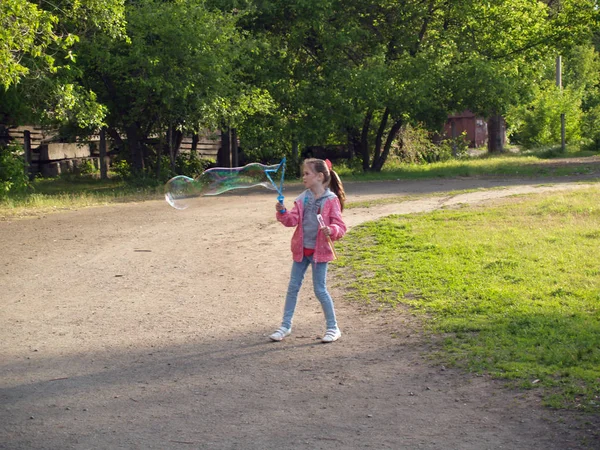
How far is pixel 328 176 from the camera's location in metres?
7.80

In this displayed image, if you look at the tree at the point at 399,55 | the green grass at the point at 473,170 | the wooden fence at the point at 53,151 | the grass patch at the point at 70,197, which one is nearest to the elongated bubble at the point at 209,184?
the grass patch at the point at 70,197

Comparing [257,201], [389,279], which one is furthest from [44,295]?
[257,201]

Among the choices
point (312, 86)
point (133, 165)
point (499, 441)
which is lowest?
point (499, 441)

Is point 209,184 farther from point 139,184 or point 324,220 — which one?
point 139,184

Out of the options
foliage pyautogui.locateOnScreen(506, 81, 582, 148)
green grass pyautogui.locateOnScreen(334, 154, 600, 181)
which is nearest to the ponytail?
green grass pyautogui.locateOnScreen(334, 154, 600, 181)

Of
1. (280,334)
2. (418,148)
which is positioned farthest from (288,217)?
(418,148)

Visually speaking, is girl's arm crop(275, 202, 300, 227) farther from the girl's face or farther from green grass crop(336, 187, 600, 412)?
green grass crop(336, 187, 600, 412)

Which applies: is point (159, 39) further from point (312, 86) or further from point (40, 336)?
point (40, 336)

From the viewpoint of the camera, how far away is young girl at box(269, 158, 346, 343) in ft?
25.0

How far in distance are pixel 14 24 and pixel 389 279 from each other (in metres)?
7.91

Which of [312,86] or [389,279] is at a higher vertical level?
[312,86]

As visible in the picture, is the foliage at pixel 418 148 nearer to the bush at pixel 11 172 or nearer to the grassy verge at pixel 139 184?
the grassy verge at pixel 139 184

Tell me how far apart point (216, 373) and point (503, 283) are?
13.6 ft

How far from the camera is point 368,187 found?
77.8ft
